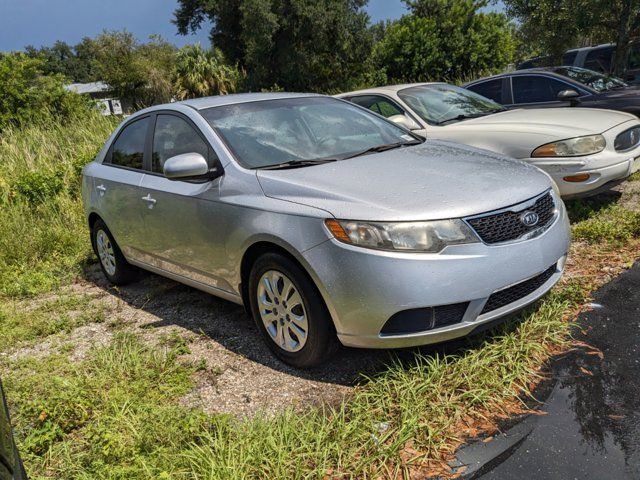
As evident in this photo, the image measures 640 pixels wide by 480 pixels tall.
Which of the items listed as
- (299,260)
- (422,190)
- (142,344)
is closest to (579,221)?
(422,190)

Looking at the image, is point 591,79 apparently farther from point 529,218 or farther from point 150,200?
point 150,200

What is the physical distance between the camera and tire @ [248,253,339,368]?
305 centimetres

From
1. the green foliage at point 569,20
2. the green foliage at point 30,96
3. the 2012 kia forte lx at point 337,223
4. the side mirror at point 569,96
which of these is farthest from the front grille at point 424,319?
the green foliage at point 569,20

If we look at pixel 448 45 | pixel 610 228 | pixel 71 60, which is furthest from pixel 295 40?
pixel 71 60

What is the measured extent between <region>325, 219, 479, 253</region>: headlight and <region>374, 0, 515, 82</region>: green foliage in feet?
69.1

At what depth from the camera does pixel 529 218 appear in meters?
3.09

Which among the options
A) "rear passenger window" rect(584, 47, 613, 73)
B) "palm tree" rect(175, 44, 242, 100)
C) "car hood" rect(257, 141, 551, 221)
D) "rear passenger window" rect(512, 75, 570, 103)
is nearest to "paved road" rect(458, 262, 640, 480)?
"car hood" rect(257, 141, 551, 221)

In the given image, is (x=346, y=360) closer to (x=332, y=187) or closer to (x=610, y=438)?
(x=332, y=187)

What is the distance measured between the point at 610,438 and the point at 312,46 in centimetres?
3025

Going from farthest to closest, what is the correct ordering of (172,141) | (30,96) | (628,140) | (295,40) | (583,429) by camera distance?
(295,40), (30,96), (628,140), (172,141), (583,429)

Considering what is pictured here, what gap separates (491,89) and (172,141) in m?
5.89

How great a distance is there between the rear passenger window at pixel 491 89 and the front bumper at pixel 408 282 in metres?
6.04

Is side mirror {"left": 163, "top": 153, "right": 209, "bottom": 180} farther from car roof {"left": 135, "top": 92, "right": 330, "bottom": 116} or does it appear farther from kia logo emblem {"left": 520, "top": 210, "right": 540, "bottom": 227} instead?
kia logo emblem {"left": 520, "top": 210, "right": 540, "bottom": 227}

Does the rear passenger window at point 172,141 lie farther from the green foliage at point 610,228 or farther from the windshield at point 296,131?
the green foliage at point 610,228
